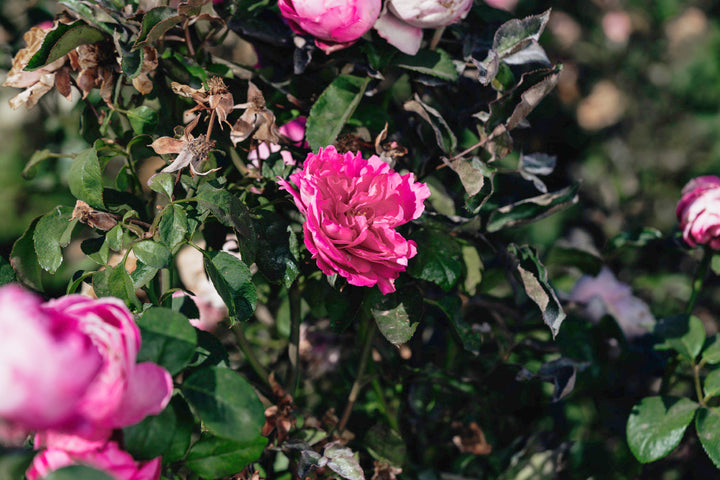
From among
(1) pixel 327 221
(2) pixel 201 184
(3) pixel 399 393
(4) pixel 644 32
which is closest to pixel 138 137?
(2) pixel 201 184

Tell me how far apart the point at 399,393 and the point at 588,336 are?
286 mm

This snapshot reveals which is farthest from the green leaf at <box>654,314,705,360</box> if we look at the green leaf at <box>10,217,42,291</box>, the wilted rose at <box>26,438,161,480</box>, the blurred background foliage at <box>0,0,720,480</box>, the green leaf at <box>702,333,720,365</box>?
the green leaf at <box>10,217,42,291</box>

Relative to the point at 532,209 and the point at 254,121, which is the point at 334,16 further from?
the point at 532,209

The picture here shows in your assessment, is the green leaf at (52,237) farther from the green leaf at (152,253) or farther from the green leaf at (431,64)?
the green leaf at (431,64)

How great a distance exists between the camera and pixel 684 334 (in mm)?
745

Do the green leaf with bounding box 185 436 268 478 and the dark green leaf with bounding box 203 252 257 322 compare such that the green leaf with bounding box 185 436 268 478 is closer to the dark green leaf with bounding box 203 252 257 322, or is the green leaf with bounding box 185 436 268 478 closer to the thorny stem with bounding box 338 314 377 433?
the dark green leaf with bounding box 203 252 257 322

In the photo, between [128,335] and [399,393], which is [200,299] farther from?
[128,335]

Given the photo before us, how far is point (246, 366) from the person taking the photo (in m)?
0.84

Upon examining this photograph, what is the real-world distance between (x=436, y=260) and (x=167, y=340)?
0.95ft

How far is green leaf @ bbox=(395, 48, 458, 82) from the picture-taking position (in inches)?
25.4

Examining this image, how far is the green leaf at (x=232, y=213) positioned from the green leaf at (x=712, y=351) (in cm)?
55

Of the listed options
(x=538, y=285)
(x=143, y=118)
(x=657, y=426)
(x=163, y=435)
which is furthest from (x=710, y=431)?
(x=143, y=118)

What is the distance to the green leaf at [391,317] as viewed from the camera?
598mm

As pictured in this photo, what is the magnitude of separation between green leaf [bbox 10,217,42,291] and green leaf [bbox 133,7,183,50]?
0.21 m
